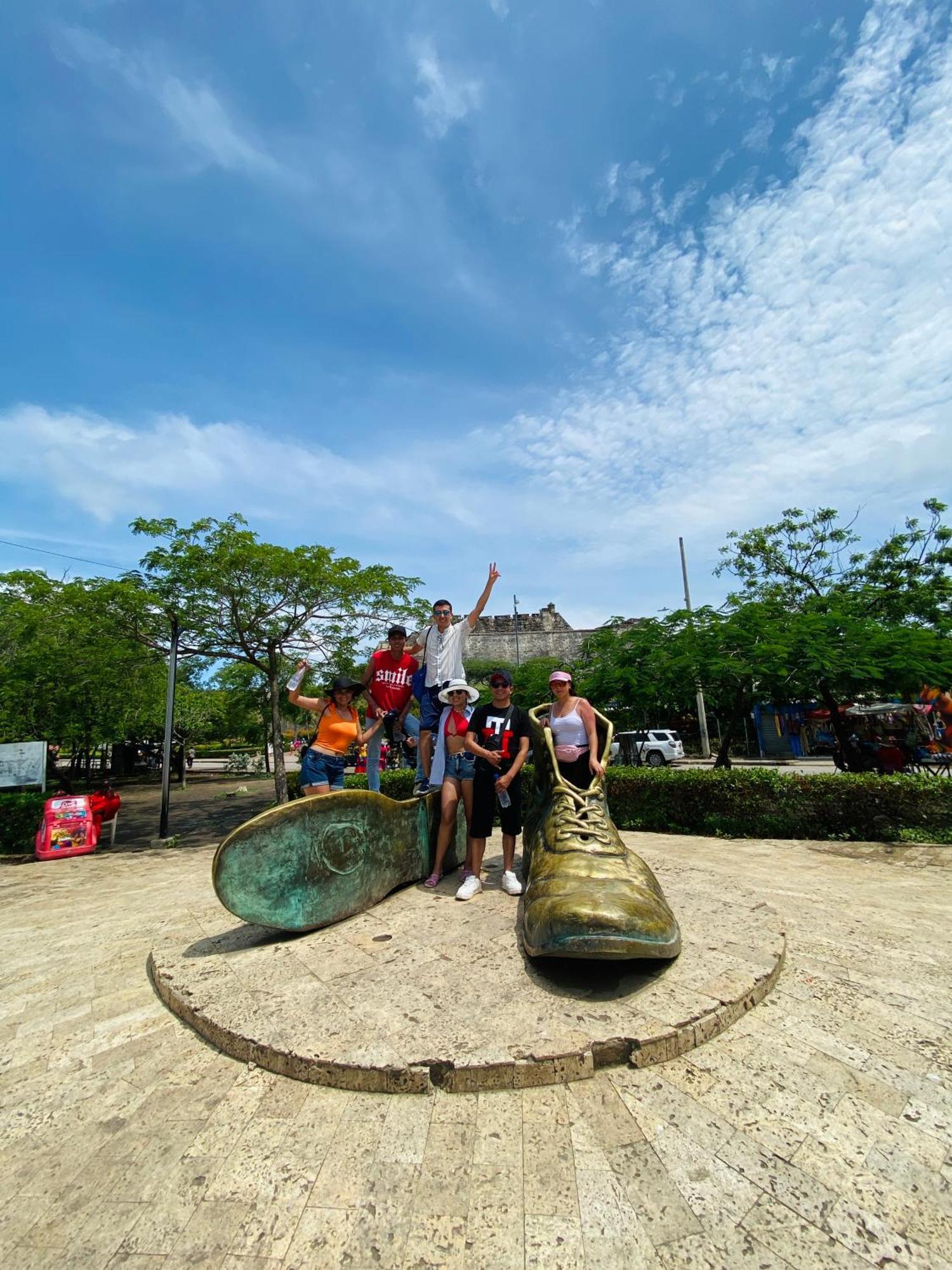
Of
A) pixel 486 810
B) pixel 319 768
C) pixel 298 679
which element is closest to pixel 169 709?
pixel 298 679

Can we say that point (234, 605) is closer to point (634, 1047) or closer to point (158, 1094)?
point (158, 1094)

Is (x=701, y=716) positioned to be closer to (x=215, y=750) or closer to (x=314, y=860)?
(x=314, y=860)

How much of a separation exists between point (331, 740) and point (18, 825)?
8.91 m

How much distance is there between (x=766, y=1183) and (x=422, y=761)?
3421mm

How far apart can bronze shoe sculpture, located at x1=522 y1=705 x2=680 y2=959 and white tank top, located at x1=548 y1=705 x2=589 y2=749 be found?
0.16 meters

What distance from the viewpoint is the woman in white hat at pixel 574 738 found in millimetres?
4023

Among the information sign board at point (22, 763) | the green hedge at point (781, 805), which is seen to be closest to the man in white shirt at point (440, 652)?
the green hedge at point (781, 805)

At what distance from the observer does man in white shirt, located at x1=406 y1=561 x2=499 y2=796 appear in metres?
4.42

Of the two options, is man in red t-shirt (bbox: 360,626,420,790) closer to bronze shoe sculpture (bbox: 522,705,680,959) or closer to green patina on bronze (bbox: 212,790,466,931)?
green patina on bronze (bbox: 212,790,466,931)

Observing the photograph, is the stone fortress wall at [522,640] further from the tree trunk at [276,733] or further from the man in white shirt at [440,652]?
the man in white shirt at [440,652]

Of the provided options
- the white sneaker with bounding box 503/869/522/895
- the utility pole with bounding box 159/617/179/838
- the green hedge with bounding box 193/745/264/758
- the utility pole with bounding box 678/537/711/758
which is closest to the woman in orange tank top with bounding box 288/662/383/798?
the white sneaker with bounding box 503/869/522/895

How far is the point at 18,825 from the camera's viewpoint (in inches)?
393

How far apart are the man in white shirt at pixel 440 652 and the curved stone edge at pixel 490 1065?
7.67 ft

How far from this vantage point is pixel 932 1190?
1.53 metres
